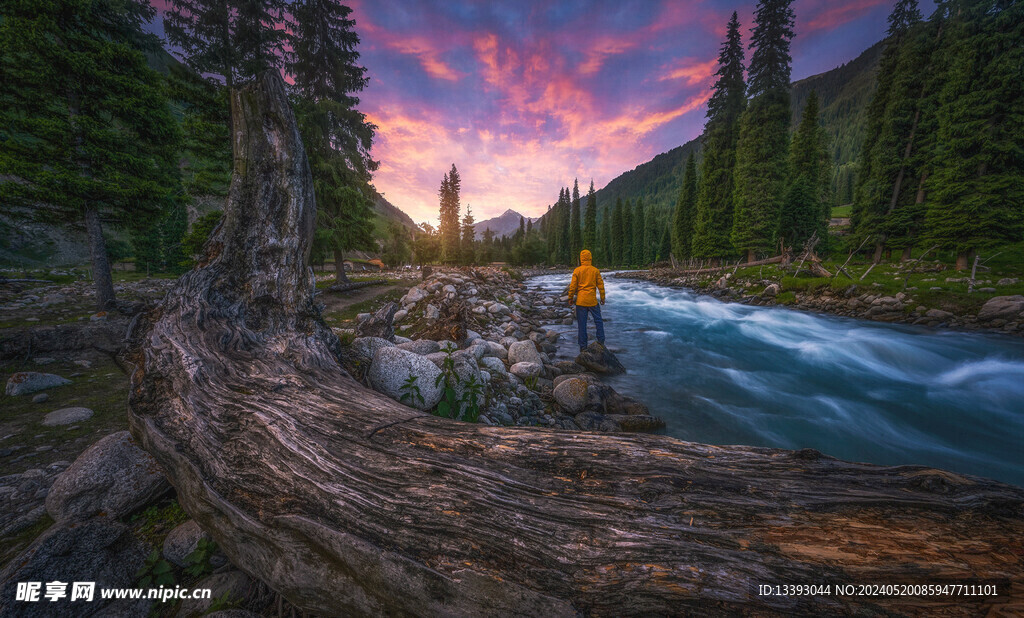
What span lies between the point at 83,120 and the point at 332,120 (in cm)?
925

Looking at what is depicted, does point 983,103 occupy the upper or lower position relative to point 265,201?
upper

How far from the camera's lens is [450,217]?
143ft

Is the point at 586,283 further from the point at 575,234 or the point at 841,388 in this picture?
the point at 575,234

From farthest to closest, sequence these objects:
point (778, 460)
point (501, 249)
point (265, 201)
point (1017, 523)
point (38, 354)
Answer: point (501, 249) < point (38, 354) < point (265, 201) < point (778, 460) < point (1017, 523)

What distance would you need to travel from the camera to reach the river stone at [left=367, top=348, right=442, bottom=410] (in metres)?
3.73

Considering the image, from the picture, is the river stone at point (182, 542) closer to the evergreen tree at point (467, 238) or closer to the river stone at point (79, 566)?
the river stone at point (79, 566)

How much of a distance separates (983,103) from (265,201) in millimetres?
28437

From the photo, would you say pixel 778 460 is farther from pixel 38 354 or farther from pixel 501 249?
pixel 501 249

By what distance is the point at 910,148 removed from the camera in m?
19.0

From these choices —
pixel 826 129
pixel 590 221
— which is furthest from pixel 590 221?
pixel 826 129

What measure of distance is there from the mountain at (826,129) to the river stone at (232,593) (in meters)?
115

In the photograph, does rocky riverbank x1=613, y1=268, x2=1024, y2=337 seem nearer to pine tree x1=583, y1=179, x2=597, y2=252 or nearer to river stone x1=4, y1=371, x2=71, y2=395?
river stone x1=4, y1=371, x2=71, y2=395

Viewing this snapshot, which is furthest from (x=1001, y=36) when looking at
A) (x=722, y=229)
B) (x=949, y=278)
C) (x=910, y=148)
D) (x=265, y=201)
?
(x=265, y=201)

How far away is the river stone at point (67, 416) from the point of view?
335cm
